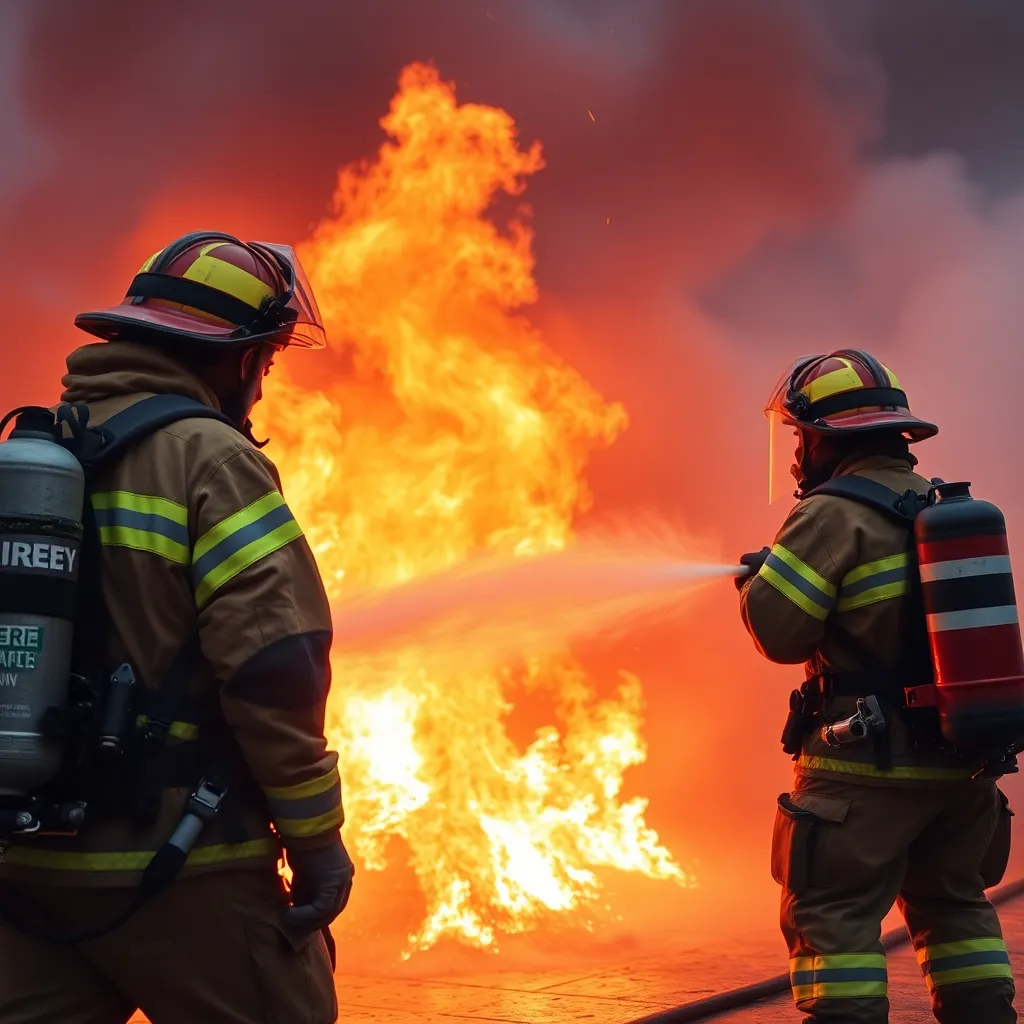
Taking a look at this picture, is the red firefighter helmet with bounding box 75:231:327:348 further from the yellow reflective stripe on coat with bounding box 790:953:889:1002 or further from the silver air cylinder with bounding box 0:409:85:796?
the yellow reflective stripe on coat with bounding box 790:953:889:1002

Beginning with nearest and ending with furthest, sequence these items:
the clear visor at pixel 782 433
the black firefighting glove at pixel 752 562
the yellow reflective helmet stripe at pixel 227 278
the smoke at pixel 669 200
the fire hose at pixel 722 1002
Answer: the yellow reflective helmet stripe at pixel 227 278
the black firefighting glove at pixel 752 562
the clear visor at pixel 782 433
the fire hose at pixel 722 1002
the smoke at pixel 669 200

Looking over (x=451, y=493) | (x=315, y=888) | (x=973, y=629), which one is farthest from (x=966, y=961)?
(x=451, y=493)

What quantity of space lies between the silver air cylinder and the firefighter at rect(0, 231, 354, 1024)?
0.10m

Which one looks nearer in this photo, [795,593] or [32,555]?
[32,555]

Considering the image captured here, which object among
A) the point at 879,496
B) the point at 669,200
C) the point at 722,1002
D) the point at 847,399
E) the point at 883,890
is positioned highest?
the point at 669,200

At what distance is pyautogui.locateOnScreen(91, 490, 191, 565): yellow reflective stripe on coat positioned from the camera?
2148 mm

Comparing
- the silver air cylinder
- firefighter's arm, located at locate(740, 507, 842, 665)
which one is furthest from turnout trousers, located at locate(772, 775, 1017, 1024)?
the silver air cylinder

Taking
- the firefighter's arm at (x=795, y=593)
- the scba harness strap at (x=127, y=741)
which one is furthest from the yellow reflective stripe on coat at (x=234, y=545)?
the firefighter's arm at (x=795, y=593)

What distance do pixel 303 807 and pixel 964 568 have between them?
194cm

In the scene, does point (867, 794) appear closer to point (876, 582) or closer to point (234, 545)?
point (876, 582)

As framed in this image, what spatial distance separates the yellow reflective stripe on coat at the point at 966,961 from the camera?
3365 mm

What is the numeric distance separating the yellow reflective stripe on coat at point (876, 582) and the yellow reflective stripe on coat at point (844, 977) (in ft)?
2.98

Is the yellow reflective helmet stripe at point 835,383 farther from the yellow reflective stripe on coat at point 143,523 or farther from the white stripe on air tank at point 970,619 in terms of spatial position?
the yellow reflective stripe on coat at point 143,523

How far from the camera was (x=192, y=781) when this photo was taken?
6.98ft
